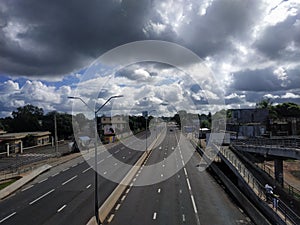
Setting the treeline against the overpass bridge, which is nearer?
the overpass bridge

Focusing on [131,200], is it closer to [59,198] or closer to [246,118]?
[59,198]

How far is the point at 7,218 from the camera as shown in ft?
69.2

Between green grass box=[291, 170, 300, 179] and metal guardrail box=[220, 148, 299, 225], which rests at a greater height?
metal guardrail box=[220, 148, 299, 225]

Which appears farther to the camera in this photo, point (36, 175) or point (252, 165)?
point (252, 165)

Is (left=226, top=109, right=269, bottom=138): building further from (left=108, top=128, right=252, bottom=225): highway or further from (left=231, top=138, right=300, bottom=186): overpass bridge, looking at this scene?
(left=108, top=128, right=252, bottom=225): highway

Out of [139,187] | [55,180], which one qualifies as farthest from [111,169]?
[139,187]

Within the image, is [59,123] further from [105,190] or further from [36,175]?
[105,190]

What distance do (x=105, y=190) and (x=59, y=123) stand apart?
68.2 meters

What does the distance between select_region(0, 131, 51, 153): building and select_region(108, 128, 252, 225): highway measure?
3211 centimetres

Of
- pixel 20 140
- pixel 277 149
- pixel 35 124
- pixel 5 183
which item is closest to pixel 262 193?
pixel 277 149

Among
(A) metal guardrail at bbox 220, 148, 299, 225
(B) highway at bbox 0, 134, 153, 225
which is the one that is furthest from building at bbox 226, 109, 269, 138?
(B) highway at bbox 0, 134, 153, 225

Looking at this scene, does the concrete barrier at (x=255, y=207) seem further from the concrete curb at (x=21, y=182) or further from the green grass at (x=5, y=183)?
the green grass at (x=5, y=183)

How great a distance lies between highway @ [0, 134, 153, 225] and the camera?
20.8m

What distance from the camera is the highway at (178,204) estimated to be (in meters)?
20.6
